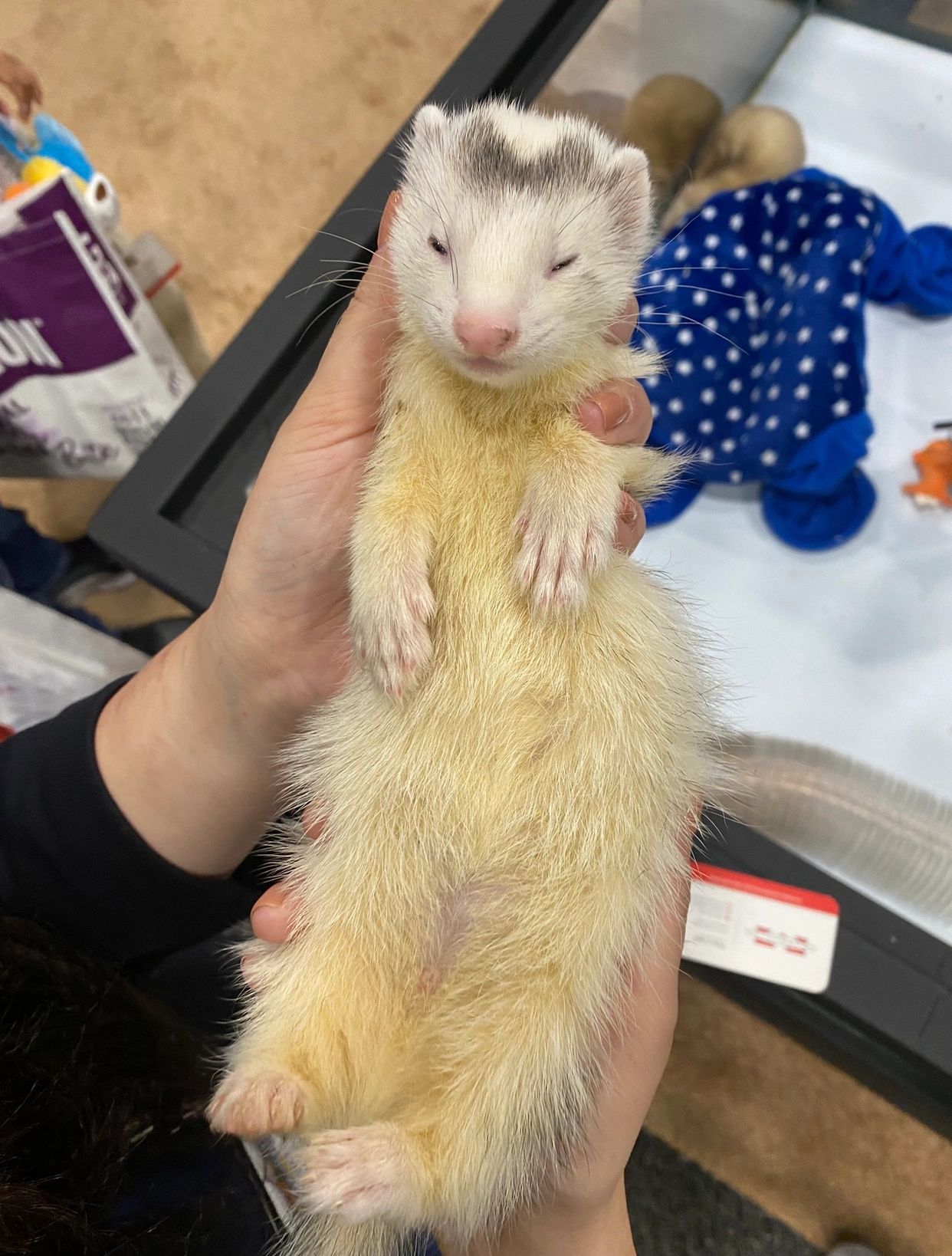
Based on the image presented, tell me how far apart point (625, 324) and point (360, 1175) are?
884mm

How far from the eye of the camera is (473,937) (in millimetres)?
876

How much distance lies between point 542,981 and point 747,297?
1457mm

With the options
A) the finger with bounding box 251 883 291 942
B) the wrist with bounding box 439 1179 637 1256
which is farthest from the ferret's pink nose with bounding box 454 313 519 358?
the wrist with bounding box 439 1179 637 1256

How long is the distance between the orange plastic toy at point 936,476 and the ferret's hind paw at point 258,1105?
157 cm

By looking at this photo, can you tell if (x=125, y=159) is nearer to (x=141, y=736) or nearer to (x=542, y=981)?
(x=141, y=736)

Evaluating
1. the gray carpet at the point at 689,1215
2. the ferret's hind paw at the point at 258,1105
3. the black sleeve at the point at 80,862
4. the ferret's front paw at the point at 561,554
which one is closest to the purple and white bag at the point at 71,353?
the black sleeve at the point at 80,862

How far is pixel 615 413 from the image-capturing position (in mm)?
869

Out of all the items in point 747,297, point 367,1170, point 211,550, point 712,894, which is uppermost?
point 211,550

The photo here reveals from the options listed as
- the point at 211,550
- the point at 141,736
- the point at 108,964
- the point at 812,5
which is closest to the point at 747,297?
the point at 812,5

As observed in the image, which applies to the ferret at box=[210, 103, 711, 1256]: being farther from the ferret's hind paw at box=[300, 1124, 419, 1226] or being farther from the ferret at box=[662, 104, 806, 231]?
the ferret at box=[662, 104, 806, 231]

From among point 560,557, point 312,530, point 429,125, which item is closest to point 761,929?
point 560,557

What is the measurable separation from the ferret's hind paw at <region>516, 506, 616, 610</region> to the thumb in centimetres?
34

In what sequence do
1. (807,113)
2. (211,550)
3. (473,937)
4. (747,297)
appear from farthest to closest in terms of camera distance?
(807,113) < (747,297) < (211,550) < (473,937)

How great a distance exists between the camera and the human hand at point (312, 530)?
1010 millimetres
